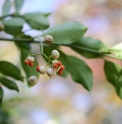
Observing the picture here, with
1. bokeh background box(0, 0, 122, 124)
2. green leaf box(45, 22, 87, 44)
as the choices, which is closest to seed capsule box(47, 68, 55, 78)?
green leaf box(45, 22, 87, 44)

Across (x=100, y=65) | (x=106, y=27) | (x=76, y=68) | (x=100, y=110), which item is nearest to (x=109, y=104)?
(x=100, y=110)

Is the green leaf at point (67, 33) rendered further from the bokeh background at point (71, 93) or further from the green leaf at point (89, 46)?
the bokeh background at point (71, 93)

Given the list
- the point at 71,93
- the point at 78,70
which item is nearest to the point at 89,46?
the point at 78,70

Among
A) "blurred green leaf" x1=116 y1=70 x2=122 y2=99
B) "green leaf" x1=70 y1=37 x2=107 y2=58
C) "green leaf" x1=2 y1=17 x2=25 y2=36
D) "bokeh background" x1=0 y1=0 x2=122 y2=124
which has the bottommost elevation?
"bokeh background" x1=0 y1=0 x2=122 y2=124

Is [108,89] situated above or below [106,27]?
below

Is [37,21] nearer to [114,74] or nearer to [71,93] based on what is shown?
[114,74]

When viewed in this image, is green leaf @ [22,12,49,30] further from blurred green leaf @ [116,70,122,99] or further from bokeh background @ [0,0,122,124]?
bokeh background @ [0,0,122,124]

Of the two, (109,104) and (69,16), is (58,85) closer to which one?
(109,104)
